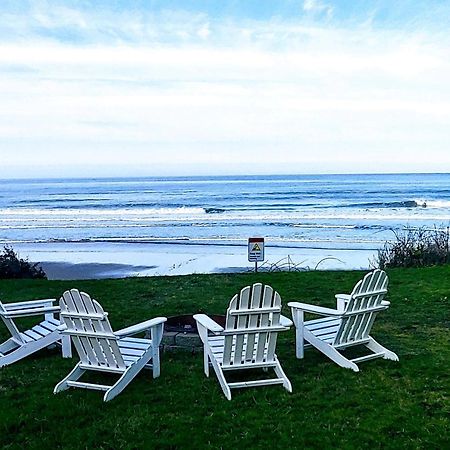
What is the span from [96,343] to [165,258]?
951 centimetres

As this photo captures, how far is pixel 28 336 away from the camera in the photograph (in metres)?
5.19

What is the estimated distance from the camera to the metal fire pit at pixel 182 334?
544cm

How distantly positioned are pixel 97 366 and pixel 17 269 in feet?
22.2

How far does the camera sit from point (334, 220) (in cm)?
2355

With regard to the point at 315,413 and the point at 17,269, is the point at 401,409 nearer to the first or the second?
the point at 315,413

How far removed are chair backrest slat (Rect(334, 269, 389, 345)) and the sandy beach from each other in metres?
6.75

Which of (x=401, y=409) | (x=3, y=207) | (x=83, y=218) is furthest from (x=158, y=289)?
(x=3, y=207)

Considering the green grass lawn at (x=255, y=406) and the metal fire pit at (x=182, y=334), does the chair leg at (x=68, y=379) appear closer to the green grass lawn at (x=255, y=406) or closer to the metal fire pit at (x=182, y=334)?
the green grass lawn at (x=255, y=406)

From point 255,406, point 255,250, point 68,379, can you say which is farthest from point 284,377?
point 255,250

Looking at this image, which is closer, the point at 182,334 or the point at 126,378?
the point at 126,378

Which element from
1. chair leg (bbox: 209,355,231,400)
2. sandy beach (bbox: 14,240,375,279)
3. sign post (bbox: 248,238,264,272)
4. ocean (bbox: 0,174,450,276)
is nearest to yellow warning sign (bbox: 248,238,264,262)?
sign post (bbox: 248,238,264,272)

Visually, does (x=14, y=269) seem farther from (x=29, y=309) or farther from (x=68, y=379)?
(x=68, y=379)

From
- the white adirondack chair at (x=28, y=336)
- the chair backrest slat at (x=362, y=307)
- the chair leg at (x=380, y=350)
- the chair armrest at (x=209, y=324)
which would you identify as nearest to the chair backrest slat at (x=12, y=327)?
the white adirondack chair at (x=28, y=336)

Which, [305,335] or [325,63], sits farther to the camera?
[325,63]
